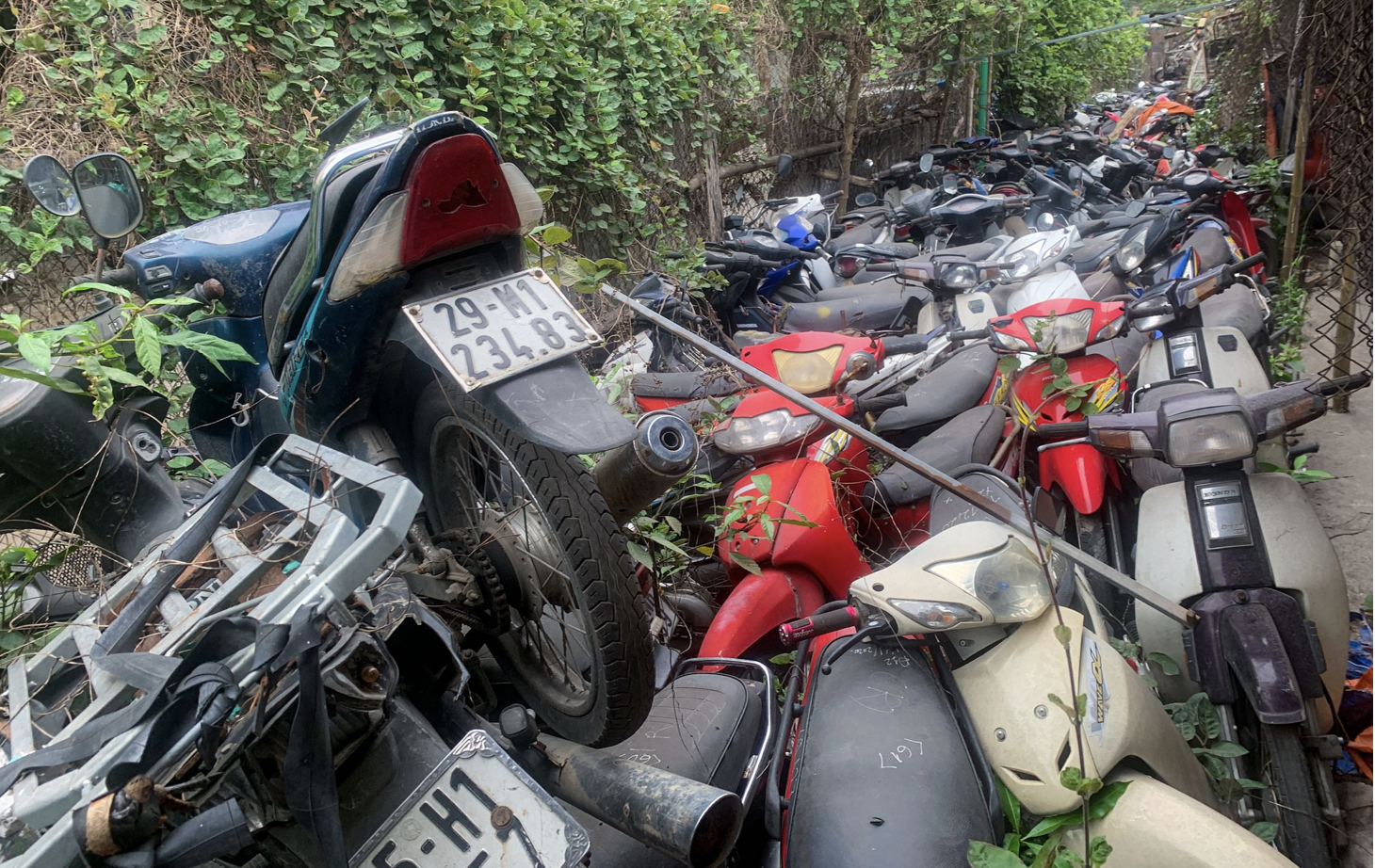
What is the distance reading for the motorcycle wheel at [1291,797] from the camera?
173cm

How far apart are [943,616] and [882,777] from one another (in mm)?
346

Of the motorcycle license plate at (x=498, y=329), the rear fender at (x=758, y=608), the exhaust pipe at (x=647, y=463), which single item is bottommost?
the rear fender at (x=758, y=608)

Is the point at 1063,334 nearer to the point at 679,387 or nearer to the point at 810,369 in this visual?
the point at 810,369

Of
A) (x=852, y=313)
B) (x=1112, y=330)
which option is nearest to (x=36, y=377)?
(x=1112, y=330)

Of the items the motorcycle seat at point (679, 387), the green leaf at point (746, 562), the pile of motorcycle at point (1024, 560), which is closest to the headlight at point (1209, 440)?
the pile of motorcycle at point (1024, 560)

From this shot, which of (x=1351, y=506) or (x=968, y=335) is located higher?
(x=968, y=335)

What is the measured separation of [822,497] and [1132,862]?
1340 millimetres

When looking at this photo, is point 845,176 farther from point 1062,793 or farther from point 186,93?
point 1062,793

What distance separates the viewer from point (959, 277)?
14.5ft

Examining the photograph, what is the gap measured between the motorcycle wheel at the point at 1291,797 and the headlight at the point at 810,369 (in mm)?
1833

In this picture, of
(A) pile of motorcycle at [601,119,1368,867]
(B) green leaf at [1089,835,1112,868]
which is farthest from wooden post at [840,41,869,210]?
(B) green leaf at [1089,835,1112,868]

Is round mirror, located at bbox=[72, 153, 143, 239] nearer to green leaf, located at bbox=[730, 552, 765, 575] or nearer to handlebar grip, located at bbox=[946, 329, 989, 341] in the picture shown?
green leaf, located at bbox=[730, 552, 765, 575]

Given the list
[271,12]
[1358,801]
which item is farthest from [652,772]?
[271,12]

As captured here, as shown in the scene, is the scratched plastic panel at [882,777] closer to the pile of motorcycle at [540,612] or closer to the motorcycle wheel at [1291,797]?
the pile of motorcycle at [540,612]
